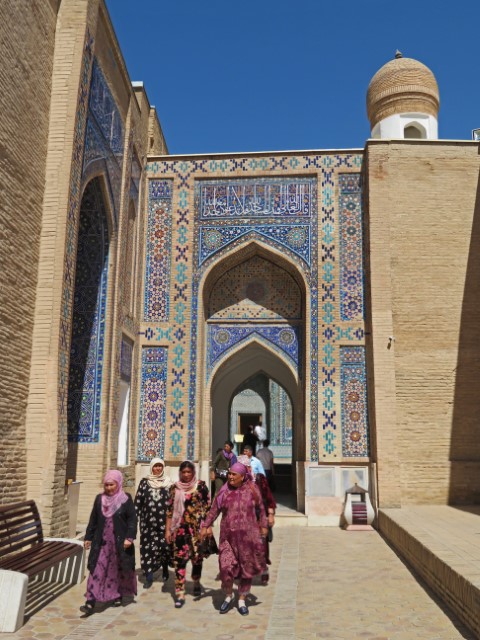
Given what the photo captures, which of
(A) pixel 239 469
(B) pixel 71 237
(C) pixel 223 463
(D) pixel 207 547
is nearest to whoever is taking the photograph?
(A) pixel 239 469

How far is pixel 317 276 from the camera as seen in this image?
1027cm

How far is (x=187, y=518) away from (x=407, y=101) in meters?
10.6

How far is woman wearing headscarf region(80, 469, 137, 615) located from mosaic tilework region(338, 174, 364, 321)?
239 inches

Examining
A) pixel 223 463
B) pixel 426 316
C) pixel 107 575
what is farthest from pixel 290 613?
pixel 426 316

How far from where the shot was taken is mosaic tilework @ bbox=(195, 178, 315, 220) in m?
10.6

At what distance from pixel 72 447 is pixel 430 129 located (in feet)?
30.5

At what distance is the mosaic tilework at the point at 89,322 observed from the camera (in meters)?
8.55

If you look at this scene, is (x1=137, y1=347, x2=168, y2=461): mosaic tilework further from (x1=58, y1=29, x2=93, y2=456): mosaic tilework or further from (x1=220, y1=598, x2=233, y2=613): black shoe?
(x1=220, y1=598, x2=233, y2=613): black shoe

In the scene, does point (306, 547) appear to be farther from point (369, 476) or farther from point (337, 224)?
point (337, 224)

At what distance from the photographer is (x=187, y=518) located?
5070mm

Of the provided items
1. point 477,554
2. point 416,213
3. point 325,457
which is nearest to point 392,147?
point 416,213

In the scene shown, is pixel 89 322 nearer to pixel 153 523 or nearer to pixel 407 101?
pixel 153 523

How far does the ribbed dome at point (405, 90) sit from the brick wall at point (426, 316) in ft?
9.82

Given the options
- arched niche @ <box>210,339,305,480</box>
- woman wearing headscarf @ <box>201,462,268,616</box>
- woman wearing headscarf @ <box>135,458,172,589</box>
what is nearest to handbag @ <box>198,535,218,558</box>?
woman wearing headscarf @ <box>201,462,268,616</box>
